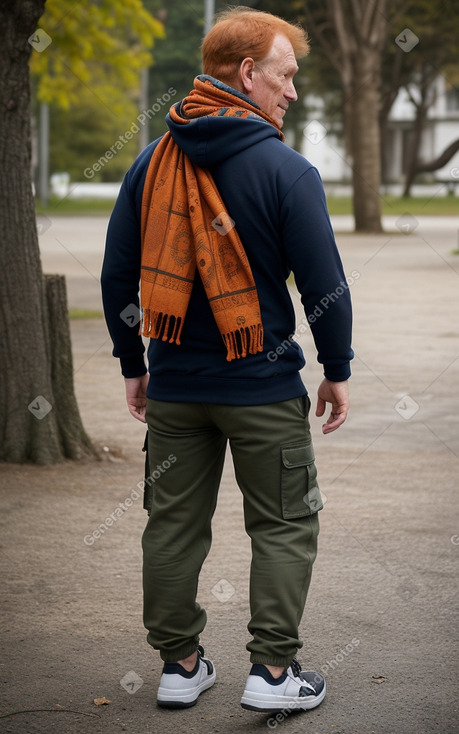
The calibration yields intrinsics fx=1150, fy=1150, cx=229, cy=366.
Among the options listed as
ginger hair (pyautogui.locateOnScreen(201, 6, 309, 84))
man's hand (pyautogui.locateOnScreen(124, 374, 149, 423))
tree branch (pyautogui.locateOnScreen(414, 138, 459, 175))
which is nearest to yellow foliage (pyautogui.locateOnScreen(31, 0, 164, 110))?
man's hand (pyautogui.locateOnScreen(124, 374, 149, 423))

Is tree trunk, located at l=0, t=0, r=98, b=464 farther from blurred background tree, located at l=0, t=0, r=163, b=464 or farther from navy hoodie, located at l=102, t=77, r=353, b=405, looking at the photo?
navy hoodie, located at l=102, t=77, r=353, b=405

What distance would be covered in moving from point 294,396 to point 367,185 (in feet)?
80.9

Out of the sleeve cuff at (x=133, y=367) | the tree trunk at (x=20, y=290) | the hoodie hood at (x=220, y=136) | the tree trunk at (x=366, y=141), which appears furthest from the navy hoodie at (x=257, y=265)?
the tree trunk at (x=366, y=141)

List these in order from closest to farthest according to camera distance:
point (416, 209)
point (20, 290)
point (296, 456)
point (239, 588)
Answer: point (296, 456)
point (239, 588)
point (20, 290)
point (416, 209)

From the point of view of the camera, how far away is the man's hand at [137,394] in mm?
3549

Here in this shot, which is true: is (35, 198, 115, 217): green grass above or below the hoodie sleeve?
below

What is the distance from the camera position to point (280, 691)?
10.6ft

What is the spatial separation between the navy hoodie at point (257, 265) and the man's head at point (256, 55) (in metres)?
0.13

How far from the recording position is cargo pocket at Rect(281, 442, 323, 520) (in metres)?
3.15

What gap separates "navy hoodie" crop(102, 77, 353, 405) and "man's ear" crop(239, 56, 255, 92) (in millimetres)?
120

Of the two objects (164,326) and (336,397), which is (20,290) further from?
(336,397)

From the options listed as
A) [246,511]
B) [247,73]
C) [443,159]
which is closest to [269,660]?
[246,511]

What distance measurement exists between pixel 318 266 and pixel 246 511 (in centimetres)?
74

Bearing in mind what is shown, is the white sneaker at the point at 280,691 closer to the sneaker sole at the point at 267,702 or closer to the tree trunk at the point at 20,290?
the sneaker sole at the point at 267,702
